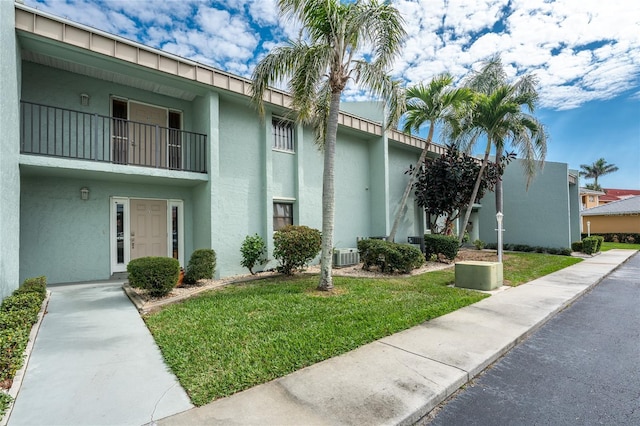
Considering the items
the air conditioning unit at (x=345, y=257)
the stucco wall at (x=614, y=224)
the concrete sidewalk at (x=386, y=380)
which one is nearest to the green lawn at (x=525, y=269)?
the concrete sidewalk at (x=386, y=380)

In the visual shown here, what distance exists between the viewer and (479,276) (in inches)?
315

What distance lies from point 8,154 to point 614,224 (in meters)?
41.6

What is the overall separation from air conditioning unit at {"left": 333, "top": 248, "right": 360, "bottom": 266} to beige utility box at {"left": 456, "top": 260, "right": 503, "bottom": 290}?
4012 mm

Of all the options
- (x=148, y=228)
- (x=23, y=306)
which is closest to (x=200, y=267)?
(x=148, y=228)

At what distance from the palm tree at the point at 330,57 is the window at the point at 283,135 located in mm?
3148

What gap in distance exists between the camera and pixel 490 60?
15.9m

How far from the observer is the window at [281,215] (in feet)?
35.7

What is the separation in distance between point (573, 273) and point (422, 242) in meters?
5.22

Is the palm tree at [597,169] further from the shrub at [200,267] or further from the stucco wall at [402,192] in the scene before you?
the shrub at [200,267]

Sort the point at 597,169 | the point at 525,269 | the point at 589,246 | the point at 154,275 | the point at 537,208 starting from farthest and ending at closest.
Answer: the point at 597,169
the point at 537,208
the point at 589,246
the point at 525,269
the point at 154,275

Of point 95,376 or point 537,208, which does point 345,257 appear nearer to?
point 95,376

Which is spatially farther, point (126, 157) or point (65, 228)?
point (126, 157)

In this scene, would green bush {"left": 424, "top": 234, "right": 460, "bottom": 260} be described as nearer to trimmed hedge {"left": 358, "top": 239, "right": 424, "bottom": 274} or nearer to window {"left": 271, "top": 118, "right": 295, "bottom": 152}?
trimmed hedge {"left": 358, "top": 239, "right": 424, "bottom": 274}

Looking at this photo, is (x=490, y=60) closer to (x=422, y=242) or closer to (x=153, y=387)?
(x=422, y=242)
